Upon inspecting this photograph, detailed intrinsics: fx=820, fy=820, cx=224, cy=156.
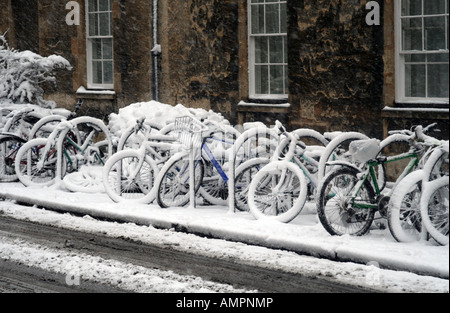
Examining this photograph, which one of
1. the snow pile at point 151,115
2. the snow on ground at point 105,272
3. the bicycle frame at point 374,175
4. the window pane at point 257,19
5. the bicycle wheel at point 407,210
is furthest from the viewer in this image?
the window pane at point 257,19

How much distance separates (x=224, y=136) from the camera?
1076cm

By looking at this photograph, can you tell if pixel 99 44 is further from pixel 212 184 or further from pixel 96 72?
pixel 212 184

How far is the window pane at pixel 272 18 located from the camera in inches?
517

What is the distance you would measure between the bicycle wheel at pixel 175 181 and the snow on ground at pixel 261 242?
212mm

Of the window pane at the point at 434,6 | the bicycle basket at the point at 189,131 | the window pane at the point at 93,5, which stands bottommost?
the bicycle basket at the point at 189,131

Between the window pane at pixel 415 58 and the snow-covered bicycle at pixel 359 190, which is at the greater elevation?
the window pane at pixel 415 58

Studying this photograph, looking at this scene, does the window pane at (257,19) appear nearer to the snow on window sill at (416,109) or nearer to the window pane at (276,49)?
the window pane at (276,49)

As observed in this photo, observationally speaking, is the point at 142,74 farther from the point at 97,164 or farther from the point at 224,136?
the point at 224,136

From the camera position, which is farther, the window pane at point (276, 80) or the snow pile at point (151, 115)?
the window pane at point (276, 80)

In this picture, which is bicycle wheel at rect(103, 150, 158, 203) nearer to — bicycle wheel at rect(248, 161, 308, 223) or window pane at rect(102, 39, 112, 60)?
bicycle wheel at rect(248, 161, 308, 223)

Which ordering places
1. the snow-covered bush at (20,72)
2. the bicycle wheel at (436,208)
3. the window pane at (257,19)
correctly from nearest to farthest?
1. the bicycle wheel at (436,208)
2. the window pane at (257,19)
3. the snow-covered bush at (20,72)

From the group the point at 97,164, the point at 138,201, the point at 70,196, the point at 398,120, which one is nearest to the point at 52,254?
the point at 138,201

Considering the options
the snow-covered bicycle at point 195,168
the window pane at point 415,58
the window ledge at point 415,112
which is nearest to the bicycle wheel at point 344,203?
the snow-covered bicycle at point 195,168
